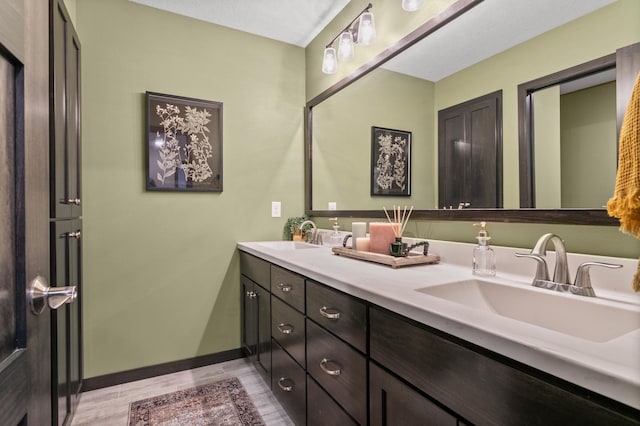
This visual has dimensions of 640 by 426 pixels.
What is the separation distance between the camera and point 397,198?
1.78 m

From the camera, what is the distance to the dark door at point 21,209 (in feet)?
1.53

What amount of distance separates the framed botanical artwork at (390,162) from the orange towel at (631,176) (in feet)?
3.56

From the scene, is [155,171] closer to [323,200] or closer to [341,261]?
[323,200]

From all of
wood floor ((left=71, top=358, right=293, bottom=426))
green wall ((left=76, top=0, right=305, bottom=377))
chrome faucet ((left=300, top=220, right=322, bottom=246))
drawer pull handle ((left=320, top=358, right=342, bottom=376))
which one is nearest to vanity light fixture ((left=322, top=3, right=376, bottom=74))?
green wall ((left=76, top=0, right=305, bottom=377))

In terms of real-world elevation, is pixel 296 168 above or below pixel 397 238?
above

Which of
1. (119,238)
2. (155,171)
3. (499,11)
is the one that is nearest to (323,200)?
(155,171)

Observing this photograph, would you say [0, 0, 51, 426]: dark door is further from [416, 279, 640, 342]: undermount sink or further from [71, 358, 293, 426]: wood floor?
[71, 358, 293, 426]: wood floor

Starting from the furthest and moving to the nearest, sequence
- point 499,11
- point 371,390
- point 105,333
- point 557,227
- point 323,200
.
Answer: point 323,200, point 105,333, point 499,11, point 557,227, point 371,390

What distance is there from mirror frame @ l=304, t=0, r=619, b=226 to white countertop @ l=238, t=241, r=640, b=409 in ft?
0.39

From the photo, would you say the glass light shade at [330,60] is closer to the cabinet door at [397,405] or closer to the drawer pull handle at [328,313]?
the drawer pull handle at [328,313]

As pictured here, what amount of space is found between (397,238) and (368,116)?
0.93 meters

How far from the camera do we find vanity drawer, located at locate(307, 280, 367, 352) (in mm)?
1018

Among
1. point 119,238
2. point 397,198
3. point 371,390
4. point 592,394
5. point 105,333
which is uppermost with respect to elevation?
point 397,198

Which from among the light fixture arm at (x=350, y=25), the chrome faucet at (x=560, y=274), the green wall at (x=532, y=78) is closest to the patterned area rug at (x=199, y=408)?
the green wall at (x=532, y=78)
